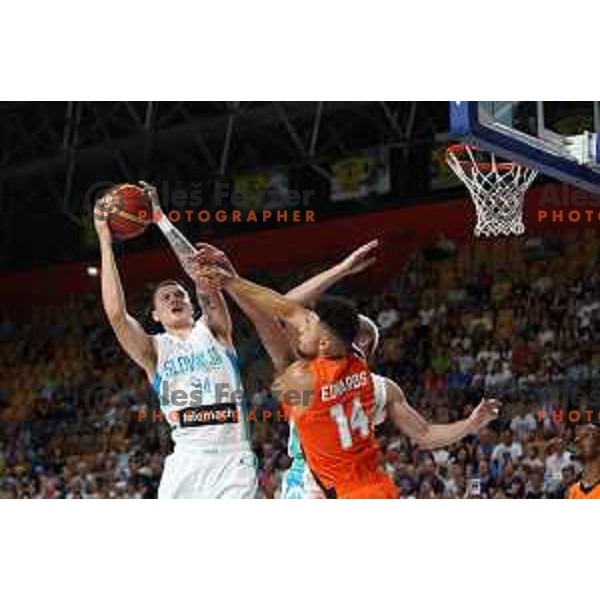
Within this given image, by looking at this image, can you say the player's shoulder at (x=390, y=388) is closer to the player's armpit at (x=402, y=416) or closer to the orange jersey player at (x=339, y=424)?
the player's armpit at (x=402, y=416)

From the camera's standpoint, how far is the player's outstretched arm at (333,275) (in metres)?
7.79

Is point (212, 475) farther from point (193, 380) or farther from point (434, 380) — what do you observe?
point (434, 380)

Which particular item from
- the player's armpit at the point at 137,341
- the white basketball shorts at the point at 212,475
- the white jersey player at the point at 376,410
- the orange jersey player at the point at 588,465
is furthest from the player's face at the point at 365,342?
the orange jersey player at the point at 588,465

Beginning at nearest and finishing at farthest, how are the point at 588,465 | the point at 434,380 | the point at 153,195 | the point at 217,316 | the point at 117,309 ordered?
the point at 588,465, the point at 217,316, the point at 117,309, the point at 153,195, the point at 434,380

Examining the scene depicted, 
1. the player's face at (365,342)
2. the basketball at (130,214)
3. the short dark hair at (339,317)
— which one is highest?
the basketball at (130,214)

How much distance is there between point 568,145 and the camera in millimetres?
7910

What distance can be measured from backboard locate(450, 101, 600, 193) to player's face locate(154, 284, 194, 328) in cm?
168

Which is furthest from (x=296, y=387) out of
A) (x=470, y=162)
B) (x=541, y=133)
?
(x=541, y=133)

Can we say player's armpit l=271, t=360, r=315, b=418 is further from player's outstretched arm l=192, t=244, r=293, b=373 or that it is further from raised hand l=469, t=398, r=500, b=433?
raised hand l=469, t=398, r=500, b=433

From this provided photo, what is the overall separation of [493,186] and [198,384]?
6.19 ft

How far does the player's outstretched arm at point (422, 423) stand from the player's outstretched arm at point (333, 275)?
60cm

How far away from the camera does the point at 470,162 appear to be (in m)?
8.23
